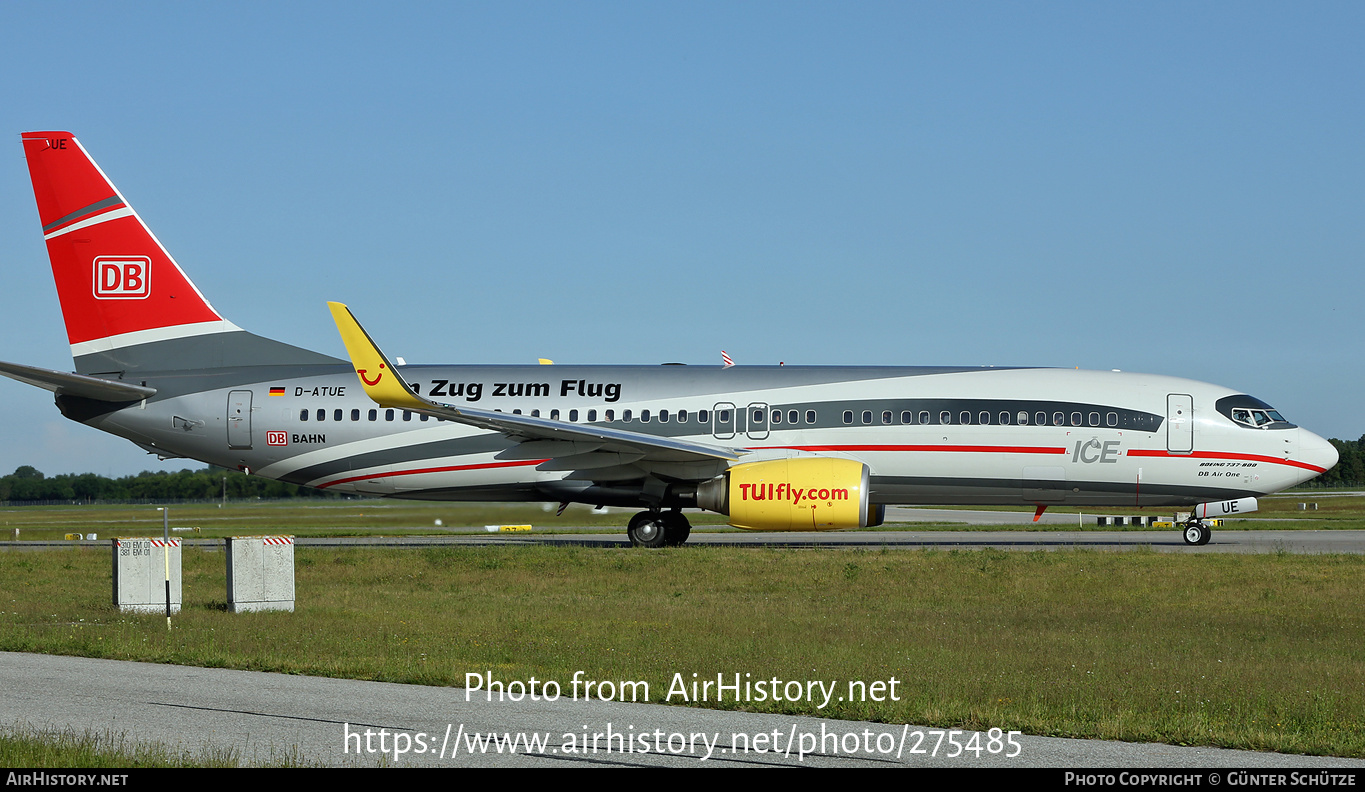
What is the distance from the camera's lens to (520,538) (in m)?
31.3

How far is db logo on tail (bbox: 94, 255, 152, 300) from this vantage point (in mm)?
27297

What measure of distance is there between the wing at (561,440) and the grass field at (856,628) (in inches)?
95.0

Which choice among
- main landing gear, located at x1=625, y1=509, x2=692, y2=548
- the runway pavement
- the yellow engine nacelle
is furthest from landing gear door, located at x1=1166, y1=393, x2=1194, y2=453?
the runway pavement

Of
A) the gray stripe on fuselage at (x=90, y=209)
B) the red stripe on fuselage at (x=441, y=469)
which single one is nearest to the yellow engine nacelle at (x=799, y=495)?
the red stripe on fuselage at (x=441, y=469)

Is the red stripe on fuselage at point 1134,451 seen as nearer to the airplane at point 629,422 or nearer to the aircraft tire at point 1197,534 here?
the airplane at point 629,422

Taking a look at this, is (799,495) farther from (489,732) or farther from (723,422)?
(489,732)

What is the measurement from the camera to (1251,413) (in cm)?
2550

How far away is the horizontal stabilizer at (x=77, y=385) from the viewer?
24.9 metres

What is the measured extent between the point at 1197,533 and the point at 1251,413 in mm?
2959

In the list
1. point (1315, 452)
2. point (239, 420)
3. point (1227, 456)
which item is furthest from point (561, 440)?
point (1315, 452)

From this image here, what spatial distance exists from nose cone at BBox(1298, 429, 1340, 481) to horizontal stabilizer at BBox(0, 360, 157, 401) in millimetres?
24340

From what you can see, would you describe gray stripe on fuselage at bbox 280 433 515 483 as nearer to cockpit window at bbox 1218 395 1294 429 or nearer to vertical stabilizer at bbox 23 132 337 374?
vertical stabilizer at bbox 23 132 337 374

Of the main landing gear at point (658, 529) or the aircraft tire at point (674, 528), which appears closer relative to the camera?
the main landing gear at point (658, 529)

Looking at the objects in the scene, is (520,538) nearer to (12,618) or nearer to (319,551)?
(319,551)
